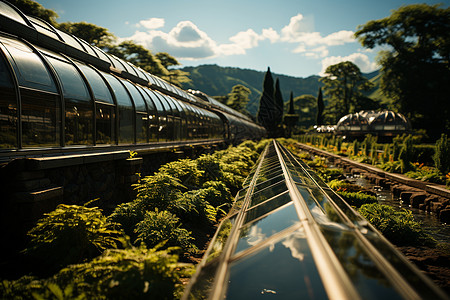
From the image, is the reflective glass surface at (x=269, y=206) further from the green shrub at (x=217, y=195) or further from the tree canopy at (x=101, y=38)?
the tree canopy at (x=101, y=38)

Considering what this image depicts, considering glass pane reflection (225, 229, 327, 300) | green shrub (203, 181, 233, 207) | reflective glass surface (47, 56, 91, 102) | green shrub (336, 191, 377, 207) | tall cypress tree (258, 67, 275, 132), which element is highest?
tall cypress tree (258, 67, 275, 132)

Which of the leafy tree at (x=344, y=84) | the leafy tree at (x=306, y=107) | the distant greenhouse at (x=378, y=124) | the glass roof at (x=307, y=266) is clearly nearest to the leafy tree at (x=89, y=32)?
the distant greenhouse at (x=378, y=124)

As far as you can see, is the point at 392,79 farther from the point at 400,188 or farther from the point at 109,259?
the point at 109,259

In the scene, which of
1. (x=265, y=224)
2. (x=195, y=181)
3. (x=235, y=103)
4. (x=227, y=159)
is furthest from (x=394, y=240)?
(x=235, y=103)

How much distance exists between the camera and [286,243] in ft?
7.41

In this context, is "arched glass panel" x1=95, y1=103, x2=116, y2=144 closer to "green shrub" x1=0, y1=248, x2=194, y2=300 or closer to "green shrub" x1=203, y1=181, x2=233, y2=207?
Answer: "green shrub" x1=203, y1=181, x2=233, y2=207

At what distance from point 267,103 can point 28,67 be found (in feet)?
218

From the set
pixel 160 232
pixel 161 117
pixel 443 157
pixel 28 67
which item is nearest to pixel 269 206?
pixel 160 232

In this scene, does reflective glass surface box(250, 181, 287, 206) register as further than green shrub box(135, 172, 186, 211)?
No

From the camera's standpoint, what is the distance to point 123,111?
7336 mm

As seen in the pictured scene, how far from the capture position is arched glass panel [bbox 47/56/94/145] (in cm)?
517

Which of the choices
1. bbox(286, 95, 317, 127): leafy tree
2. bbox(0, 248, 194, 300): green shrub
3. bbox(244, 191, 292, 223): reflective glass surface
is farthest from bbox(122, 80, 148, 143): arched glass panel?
bbox(286, 95, 317, 127): leafy tree

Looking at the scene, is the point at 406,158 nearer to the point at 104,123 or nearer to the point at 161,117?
the point at 161,117

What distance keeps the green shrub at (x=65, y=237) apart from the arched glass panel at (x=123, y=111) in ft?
13.7
